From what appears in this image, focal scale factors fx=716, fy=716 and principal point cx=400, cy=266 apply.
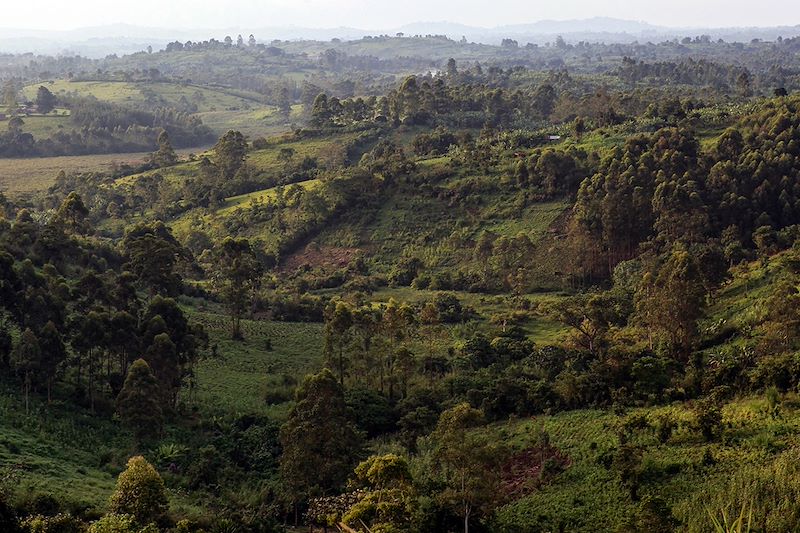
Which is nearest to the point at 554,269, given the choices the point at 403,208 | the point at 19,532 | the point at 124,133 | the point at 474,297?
the point at 474,297

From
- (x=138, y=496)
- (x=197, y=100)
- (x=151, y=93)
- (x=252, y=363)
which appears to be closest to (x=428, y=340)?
(x=252, y=363)

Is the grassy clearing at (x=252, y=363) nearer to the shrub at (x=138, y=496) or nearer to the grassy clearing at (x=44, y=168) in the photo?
the shrub at (x=138, y=496)

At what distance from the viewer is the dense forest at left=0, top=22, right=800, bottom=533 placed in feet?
67.1

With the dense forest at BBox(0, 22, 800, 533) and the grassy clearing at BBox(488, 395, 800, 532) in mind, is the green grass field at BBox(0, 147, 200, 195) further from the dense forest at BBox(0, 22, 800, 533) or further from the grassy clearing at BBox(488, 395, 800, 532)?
the grassy clearing at BBox(488, 395, 800, 532)

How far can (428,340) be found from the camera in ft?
138

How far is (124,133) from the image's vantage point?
129m

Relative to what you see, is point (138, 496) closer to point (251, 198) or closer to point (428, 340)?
point (428, 340)

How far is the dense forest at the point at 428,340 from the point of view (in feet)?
67.1

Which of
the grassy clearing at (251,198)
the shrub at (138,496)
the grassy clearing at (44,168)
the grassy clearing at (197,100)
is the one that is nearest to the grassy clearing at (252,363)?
the shrub at (138,496)

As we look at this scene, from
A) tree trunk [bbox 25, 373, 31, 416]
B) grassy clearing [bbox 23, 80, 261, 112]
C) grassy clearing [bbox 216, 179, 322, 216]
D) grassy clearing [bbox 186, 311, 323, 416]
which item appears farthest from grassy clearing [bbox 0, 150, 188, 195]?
tree trunk [bbox 25, 373, 31, 416]

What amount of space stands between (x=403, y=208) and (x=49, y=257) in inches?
1332

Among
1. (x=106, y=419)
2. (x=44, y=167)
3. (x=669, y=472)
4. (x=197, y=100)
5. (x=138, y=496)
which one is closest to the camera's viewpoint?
(x=138, y=496)

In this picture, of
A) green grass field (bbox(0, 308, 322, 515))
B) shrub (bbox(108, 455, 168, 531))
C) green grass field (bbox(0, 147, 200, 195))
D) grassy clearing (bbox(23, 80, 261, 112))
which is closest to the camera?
shrub (bbox(108, 455, 168, 531))

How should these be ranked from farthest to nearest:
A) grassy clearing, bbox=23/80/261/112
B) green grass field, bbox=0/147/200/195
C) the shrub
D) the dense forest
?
grassy clearing, bbox=23/80/261/112 < green grass field, bbox=0/147/200/195 < the dense forest < the shrub
